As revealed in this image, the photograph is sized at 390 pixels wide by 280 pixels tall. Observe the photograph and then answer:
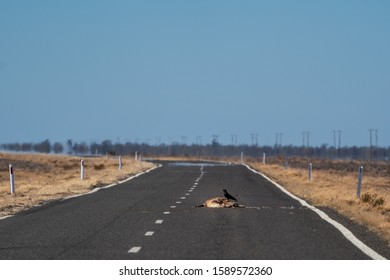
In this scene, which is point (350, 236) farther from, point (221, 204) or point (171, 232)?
point (221, 204)

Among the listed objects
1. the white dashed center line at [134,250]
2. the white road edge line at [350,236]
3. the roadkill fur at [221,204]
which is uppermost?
the roadkill fur at [221,204]

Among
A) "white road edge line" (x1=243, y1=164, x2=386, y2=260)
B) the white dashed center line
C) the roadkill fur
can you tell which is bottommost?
the white dashed center line

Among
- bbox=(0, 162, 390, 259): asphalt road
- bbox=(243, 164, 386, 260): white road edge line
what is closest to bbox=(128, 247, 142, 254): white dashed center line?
bbox=(0, 162, 390, 259): asphalt road

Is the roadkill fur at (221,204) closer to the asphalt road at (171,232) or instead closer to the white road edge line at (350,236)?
the asphalt road at (171,232)

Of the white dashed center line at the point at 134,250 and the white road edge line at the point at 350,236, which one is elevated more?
the white road edge line at the point at 350,236

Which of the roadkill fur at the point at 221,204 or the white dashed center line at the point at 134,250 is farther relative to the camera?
the roadkill fur at the point at 221,204

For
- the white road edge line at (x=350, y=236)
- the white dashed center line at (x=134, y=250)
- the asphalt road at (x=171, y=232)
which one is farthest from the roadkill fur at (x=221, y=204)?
the white dashed center line at (x=134, y=250)

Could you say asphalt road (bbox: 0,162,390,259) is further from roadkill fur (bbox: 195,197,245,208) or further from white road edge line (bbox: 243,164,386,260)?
roadkill fur (bbox: 195,197,245,208)

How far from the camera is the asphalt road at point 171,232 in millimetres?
13625

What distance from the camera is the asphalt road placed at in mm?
13625

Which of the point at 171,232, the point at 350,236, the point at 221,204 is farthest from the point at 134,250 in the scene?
the point at 221,204
